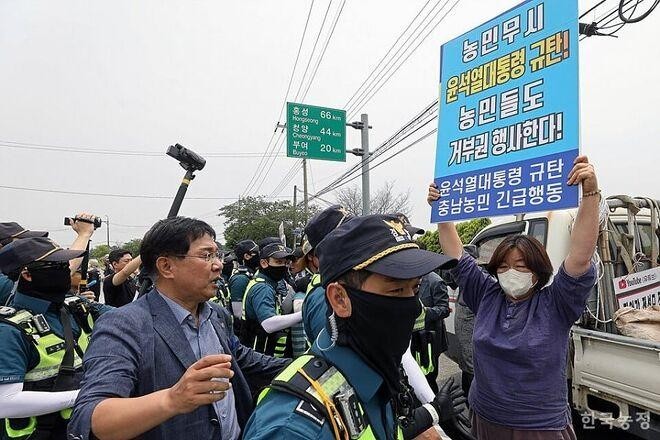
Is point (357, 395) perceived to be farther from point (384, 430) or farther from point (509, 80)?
point (509, 80)

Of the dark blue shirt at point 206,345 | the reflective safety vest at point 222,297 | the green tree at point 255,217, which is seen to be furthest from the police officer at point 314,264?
the green tree at point 255,217

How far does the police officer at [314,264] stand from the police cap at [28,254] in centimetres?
117

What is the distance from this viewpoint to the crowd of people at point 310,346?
1.13 meters

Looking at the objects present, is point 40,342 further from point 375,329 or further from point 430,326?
point 430,326

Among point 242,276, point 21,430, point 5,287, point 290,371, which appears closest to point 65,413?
point 21,430

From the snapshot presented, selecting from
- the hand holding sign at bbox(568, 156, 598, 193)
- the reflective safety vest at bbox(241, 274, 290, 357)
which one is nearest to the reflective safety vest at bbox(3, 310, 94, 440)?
the reflective safety vest at bbox(241, 274, 290, 357)

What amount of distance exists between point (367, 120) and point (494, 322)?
A: 967 centimetres

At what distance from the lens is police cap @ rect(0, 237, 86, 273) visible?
6.68 feet

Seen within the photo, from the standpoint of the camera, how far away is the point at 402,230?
50.4 inches

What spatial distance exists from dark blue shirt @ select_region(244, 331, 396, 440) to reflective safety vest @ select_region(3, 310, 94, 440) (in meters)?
1.30

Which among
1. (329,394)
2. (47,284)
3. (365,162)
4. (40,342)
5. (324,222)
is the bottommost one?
(40,342)

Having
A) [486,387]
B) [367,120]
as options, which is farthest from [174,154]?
[367,120]

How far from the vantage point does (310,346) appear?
5.69 ft

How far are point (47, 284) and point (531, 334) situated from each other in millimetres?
2274
